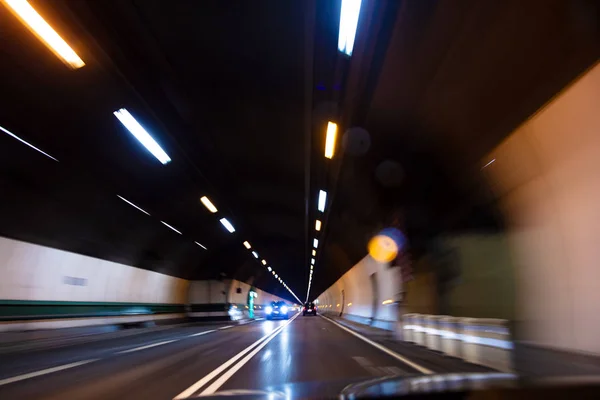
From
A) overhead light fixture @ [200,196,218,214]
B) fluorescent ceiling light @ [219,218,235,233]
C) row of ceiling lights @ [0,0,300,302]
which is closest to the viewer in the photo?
row of ceiling lights @ [0,0,300,302]

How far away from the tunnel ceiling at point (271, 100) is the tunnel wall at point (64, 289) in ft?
2.56

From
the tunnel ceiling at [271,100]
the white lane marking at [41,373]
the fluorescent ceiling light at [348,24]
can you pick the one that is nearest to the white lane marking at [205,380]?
the white lane marking at [41,373]

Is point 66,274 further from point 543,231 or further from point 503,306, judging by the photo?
point 543,231

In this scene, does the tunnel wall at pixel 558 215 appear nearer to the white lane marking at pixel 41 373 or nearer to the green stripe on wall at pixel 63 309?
the white lane marking at pixel 41 373

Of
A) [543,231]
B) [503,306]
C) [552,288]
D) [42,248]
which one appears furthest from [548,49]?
[42,248]

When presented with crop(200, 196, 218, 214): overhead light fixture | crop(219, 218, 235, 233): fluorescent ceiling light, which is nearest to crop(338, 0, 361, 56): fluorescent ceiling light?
crop(200, 196, 218, 214): overhead light fixture

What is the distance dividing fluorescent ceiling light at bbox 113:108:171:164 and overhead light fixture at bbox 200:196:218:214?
555 centimetres

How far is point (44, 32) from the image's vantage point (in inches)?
308

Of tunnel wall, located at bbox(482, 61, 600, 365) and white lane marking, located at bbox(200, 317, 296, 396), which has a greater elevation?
tunnel wall, located at bbox(482, 61, 600, 365)

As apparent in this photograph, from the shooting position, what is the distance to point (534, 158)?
914cm

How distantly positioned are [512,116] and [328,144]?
535 cm

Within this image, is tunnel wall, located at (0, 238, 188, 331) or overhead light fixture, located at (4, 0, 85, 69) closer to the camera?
overhead light fixture, located at (4, 0, 85, 69)

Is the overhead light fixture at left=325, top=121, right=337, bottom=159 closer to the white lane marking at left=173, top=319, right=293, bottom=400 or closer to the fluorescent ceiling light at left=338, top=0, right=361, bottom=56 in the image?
the fluorescent ceiling light at left=338, top=0, right=361, bottom=56

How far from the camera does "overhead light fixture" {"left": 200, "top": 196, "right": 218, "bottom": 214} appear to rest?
20.3 meters
